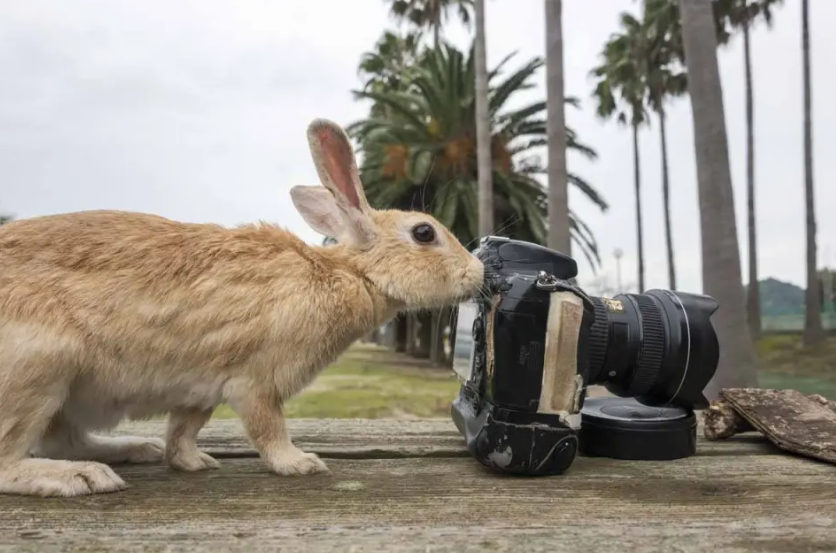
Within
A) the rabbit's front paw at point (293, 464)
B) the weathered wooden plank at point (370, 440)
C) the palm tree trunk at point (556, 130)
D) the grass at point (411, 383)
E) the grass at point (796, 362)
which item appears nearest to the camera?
the rabbit's front paw at point (293, 464)

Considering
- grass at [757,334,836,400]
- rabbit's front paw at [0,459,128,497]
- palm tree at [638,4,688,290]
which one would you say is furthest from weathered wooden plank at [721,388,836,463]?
palm tree at [638,4,688,290]

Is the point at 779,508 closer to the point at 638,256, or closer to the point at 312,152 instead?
the point at 312,152

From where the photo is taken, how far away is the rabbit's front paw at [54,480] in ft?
3.77

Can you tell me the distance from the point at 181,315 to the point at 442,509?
64 centimetres

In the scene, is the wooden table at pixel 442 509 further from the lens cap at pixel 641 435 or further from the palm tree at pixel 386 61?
the palm tree at pixel 386 61

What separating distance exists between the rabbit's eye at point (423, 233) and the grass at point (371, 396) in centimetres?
226

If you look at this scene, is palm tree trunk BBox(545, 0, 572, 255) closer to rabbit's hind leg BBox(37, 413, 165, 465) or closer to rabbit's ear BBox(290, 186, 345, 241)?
rabbit's ear BBox(290, 186, 345, 241)

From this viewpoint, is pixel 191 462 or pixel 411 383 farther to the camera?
pixel 411 383

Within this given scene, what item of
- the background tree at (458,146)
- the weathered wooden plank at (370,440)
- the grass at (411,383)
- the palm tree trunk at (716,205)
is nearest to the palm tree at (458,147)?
the background tree at (458,146)

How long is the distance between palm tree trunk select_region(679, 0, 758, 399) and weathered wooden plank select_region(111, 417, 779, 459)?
2254 millimetres

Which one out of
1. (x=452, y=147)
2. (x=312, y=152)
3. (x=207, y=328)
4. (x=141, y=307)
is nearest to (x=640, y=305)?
(x=312, y=152)

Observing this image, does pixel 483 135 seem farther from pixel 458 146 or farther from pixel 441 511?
pixel 441 511

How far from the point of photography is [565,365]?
134 centimetres

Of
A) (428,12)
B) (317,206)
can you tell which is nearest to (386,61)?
(428,12)
